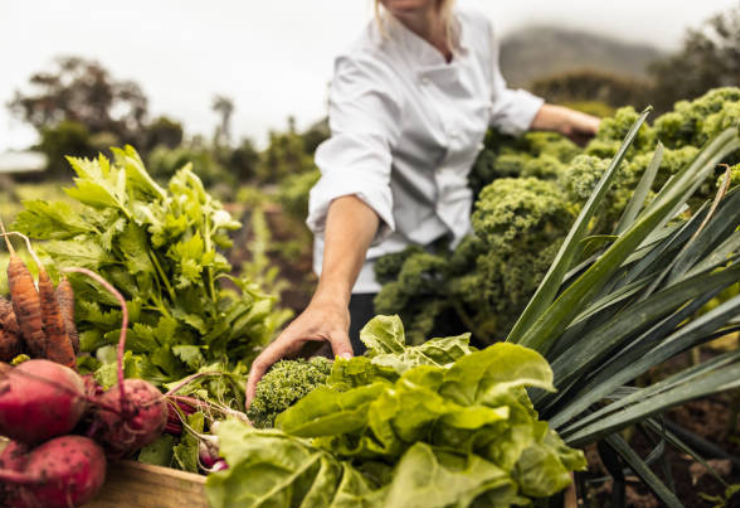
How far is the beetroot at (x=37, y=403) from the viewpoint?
71 cm

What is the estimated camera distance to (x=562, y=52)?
27266mm

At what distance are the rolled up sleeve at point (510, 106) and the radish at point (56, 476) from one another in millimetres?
2142

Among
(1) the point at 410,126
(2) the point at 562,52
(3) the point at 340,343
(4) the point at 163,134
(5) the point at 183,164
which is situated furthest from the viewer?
(2) the point at 562,52

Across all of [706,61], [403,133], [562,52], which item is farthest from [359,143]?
[562,52]

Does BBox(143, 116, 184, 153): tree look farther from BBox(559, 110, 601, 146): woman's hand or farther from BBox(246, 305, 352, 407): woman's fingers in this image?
BBox(246, 305, 352, 407): woman's fingers

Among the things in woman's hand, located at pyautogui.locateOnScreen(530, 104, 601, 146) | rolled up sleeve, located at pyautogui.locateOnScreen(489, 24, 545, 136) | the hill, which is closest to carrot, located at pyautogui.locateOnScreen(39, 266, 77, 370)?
rolled up sleeve, located at pyautogui.locateOnScreen(489, 24, 545, 136)

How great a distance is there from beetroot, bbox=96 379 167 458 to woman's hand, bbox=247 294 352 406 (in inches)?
11.0

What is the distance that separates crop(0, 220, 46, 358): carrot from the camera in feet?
2.96

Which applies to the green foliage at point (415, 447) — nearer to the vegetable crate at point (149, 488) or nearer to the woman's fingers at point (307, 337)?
the vegetable crate at point (149, 488)

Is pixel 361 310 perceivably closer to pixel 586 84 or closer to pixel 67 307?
pixel 67 307

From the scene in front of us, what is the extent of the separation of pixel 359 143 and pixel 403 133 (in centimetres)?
35

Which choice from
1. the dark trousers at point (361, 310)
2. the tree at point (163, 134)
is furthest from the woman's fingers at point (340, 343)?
the tree at point (163, 134)

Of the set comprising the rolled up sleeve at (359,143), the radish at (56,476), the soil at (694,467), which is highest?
the rolled up sleeve at (359,143)

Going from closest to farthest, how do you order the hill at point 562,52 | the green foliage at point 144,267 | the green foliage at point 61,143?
the green foliage at point 144,267 → the green foliage at point 61,143 → the hill at point 562,52
